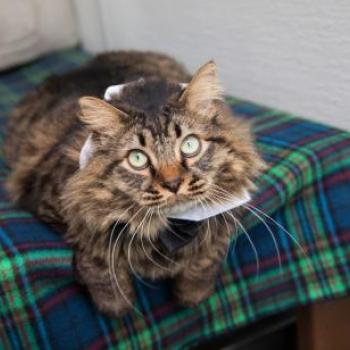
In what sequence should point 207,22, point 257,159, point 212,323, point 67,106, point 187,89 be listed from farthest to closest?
point 207,22
point 67,106
point 212,323
point 257,159
point 187,89

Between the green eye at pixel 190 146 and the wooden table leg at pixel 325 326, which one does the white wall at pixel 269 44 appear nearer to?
the wooden table leg at pixel 325 326

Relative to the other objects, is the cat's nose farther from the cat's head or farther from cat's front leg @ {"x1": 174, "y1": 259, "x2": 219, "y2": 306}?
cat's front leg @ {"x1": 174, "y1": 259, "x2": 219, "y2": 306}

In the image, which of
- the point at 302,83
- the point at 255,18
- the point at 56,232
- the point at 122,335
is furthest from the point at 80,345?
the point at 255,18

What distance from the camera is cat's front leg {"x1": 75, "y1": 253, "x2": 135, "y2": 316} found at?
91cm

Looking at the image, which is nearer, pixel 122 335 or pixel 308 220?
pixel 122 335

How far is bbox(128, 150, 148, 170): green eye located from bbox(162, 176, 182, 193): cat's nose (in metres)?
0.05

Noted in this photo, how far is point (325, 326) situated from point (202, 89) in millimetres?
719

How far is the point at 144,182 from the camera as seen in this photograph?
79 cm

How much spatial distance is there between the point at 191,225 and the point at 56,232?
282 mm

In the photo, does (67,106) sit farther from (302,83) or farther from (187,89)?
(302,83)

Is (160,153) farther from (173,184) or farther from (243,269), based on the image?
(243,269)

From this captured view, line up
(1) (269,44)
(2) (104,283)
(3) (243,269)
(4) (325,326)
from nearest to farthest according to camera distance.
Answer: (2) (104,283)
(3) (243,269)
(4) (325,326)
(1) (269,44)

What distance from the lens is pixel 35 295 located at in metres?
0.88

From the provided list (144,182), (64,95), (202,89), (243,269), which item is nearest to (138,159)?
(144,182)
